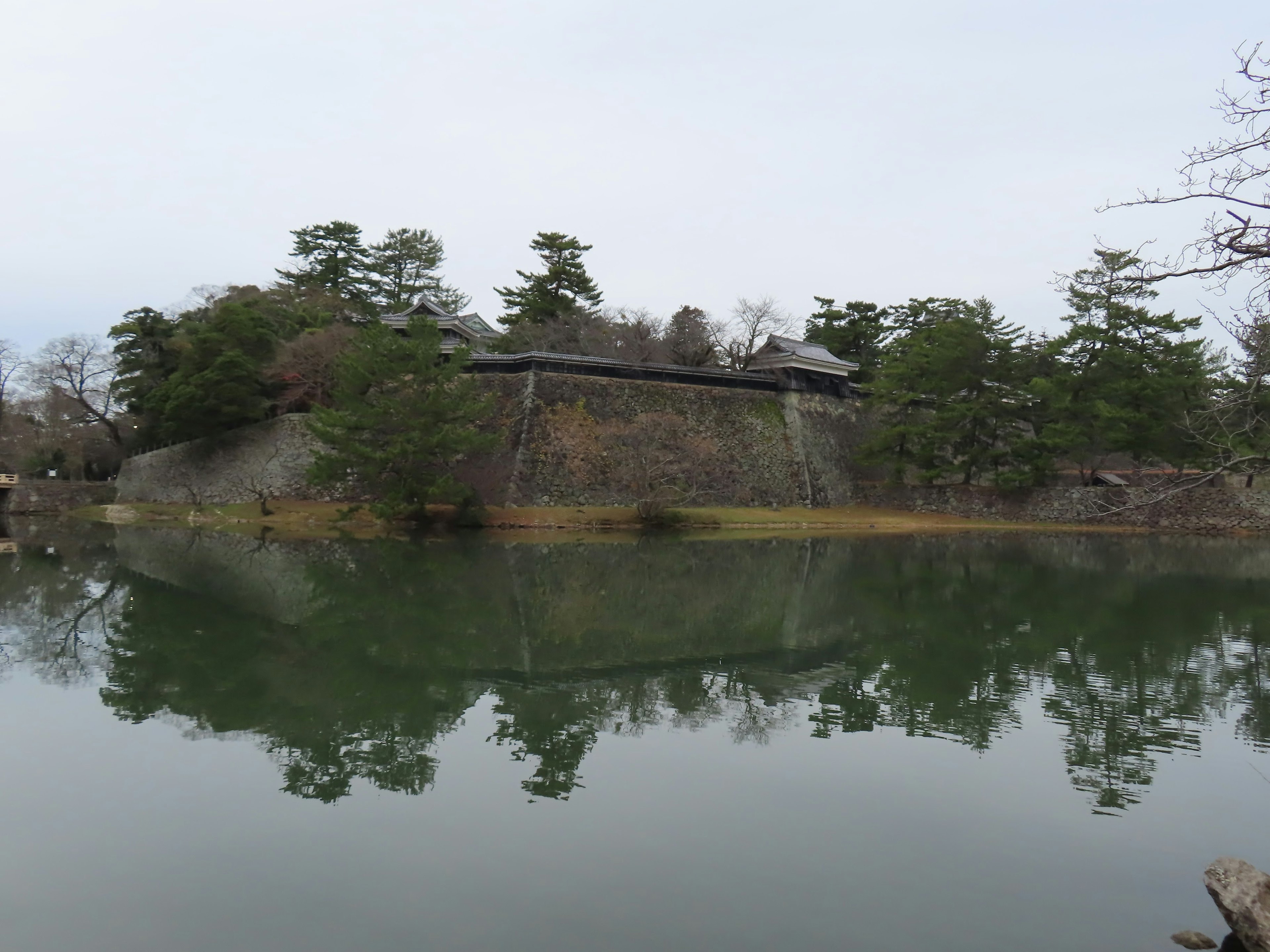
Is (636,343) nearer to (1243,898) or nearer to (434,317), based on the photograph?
(434,317)

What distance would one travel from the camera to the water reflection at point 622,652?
7.32m

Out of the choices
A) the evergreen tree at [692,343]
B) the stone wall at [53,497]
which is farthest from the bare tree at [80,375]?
the evergreen tree at [692,343]

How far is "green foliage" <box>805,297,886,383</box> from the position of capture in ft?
144

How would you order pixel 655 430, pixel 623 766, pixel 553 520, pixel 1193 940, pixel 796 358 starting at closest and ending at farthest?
pixel 1193 940
pixel 623 766
pixel 553 520
pixel 655 430
pixel 796 358

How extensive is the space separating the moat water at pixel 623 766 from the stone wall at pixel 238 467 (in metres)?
17.3

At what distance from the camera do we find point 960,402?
32.9m

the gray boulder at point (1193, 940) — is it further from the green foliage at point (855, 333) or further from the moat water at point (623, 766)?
the green foliage at point (855, 333)

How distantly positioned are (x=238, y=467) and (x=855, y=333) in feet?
89.8

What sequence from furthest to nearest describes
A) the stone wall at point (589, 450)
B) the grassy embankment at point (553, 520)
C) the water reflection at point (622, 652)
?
the stone wall at point (589, 450)
the grassy embankment at point (553, 520)
the water reflection at point (622, 652)

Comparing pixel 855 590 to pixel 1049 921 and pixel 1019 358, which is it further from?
pixel 1019 358

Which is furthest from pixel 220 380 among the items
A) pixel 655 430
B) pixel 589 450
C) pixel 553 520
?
pixel 655 430

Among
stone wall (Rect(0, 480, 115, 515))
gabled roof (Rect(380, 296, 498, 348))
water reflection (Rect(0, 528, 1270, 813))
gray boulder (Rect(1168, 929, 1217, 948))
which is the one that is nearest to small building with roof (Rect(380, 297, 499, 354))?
gabled roof (Rect(380, 296, 498, 348))

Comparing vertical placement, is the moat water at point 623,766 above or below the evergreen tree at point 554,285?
below

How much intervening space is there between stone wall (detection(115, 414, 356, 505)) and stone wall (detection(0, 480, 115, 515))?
12.9 feet
